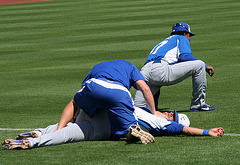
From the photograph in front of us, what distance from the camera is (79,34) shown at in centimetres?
2261

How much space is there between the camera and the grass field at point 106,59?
20.7ft

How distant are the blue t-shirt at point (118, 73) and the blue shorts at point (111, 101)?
0.34ft

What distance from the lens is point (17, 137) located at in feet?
23.4

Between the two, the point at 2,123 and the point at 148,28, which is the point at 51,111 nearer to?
the point at 2,123

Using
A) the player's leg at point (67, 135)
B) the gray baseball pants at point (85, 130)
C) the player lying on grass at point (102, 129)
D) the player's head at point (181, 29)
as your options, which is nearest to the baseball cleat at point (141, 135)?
the player lying on grass at point (102, 129)

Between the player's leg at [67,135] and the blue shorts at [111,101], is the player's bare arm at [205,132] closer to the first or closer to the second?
the blue shorts at [111,101]

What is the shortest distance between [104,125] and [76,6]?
3043cm

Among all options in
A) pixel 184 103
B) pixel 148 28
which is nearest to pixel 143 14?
pixel 148 28

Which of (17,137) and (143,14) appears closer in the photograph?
(17,137)

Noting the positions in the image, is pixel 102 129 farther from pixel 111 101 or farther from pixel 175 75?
pixel 175 75

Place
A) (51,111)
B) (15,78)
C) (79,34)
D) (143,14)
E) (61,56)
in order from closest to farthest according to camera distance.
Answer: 1. (51,111)
2. (15,78)
3. (61,56)
4. (79,34)
5. (143,14)

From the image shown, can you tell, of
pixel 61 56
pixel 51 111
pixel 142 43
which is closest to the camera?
pixel 51 111

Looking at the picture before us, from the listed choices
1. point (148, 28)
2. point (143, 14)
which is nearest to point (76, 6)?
point (143, 14)

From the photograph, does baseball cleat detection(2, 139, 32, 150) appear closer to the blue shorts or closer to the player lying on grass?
the player lying on grass
